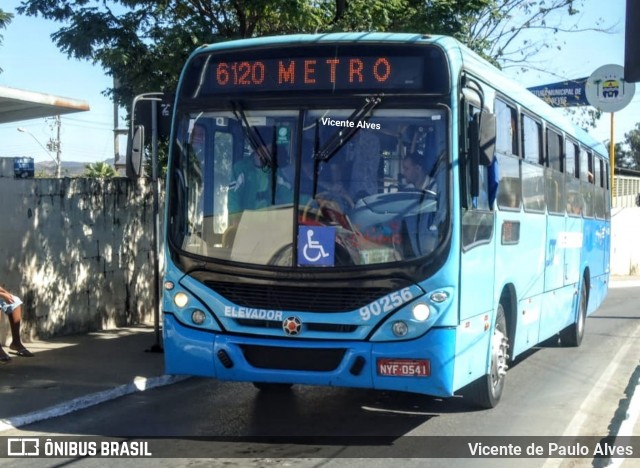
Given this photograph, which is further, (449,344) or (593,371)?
(593,371)

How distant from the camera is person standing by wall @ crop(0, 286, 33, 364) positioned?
10203 mm

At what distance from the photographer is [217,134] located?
25.1 ft

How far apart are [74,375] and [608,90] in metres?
19.3

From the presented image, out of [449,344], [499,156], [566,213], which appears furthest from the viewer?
[566,213]

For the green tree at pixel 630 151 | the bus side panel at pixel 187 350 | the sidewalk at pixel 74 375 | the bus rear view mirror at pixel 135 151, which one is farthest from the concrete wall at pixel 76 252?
the green tree at pixel 630 151

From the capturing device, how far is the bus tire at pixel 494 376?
27.7 feet

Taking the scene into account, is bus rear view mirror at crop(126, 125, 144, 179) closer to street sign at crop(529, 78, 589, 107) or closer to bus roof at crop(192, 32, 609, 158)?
bus roof at crop(192, 32, 609, 158)

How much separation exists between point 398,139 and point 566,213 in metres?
5.59

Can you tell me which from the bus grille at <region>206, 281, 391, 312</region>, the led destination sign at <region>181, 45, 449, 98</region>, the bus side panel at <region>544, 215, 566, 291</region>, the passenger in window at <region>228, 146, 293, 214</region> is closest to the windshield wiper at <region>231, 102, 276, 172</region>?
the passenger in window at <region>228, 146, 293, 214</region>

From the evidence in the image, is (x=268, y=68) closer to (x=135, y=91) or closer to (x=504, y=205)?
(x=504, y=205)

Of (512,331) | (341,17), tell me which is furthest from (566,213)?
(341,17)

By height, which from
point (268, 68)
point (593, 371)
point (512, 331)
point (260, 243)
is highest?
point (268, 68)

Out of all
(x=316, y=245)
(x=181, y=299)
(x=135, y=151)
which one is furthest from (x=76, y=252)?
(x=316, y=245)

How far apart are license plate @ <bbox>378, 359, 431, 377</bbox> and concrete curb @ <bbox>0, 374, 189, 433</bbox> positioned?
10.2 ft
